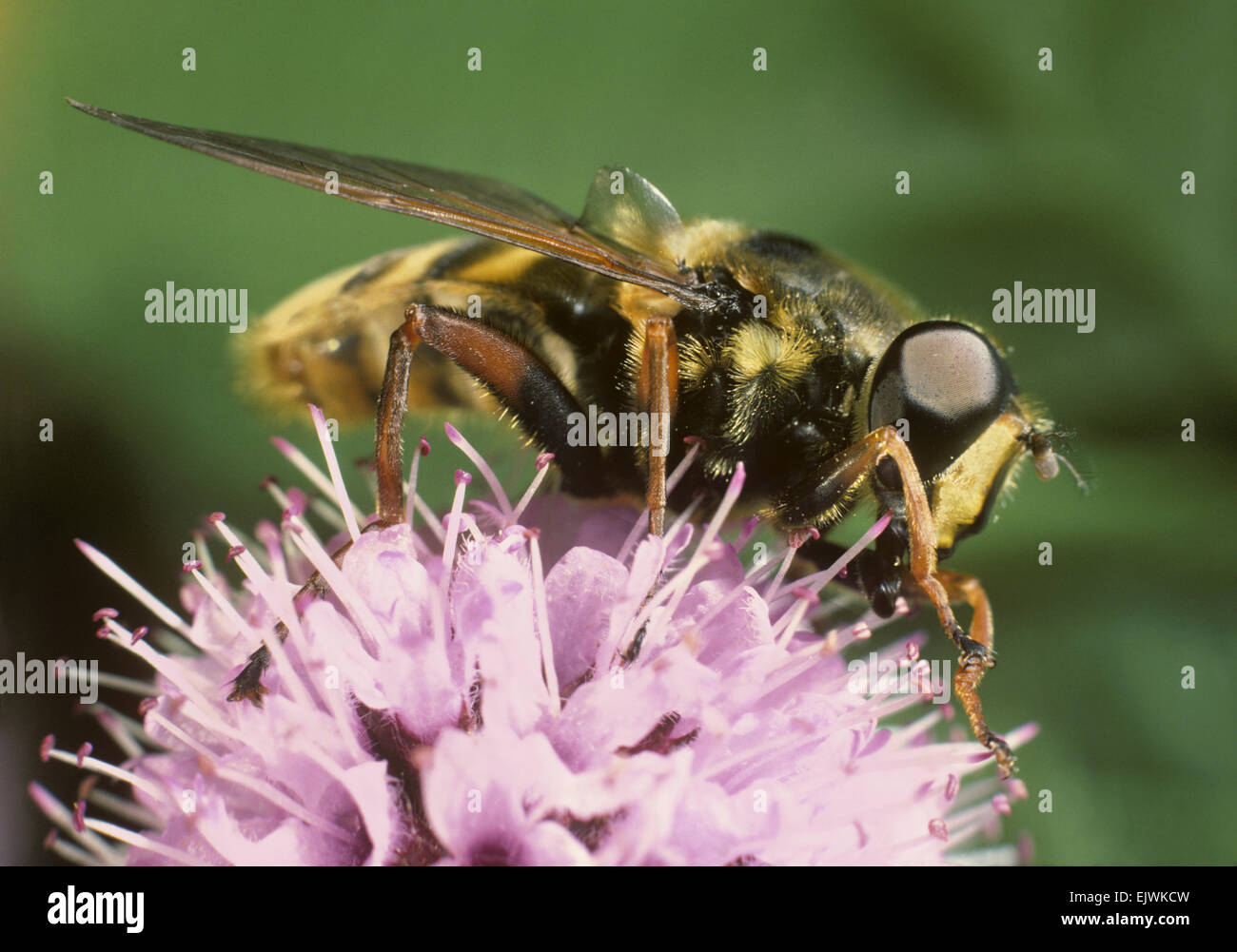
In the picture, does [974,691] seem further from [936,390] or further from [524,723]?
[524,723]

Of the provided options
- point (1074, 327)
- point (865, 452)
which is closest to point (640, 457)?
point (865, 452)

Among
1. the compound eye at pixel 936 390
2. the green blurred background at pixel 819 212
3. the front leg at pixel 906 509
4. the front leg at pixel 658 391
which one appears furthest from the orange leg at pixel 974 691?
the green blurred background at pixel 819 212

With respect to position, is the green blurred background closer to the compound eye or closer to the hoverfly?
the hoverfly

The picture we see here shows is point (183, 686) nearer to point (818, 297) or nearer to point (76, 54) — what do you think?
point (818, 297)

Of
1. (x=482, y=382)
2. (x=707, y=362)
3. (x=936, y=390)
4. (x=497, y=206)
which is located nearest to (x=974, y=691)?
(x=936, y=390)

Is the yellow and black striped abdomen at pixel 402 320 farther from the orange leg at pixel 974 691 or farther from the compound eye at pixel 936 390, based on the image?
the orange leg at pixel 974 691

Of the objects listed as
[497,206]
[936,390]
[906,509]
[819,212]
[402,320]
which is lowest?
[906,509]

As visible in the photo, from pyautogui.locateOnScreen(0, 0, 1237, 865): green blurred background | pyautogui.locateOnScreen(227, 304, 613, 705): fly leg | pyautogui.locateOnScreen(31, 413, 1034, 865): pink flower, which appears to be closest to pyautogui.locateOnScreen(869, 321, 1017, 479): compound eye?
pyautogui.locateOnScreen(31, 413, 1034, 865): pink flower

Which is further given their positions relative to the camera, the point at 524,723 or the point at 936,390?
the point at 936,390
